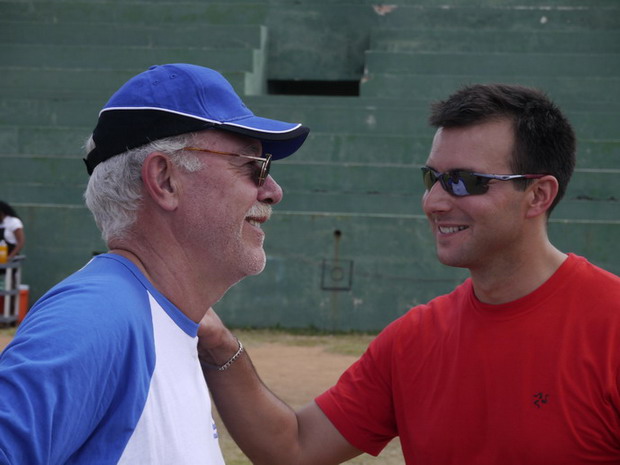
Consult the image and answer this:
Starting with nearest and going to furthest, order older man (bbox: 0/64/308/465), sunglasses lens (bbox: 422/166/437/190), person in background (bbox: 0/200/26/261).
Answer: older man (bbox: 0/64/308/465) → sunglasses lens (bbox: 422/166/437/190) → person in background (bbox: 0/200/26/261)

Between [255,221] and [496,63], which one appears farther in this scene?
[496,63]

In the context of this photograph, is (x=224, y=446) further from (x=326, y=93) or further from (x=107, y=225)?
(x=326, y=93)

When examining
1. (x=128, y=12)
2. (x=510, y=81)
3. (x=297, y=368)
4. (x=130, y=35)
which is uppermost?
(x=128, y=12)

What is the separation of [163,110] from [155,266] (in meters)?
0.34

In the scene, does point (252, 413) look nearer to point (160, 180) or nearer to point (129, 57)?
point (160, 180)

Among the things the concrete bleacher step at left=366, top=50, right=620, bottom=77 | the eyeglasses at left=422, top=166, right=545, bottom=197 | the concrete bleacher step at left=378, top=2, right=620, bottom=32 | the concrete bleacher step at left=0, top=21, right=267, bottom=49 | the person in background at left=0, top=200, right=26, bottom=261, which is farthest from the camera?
the concrete bleacher step at left=378, top=2, right=620, bottom=32

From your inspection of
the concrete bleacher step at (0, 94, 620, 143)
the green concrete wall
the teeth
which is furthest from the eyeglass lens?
the concrete bleacher step at (0, 94, 620, 143)

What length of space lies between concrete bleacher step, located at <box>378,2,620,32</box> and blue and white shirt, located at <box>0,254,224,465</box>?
15815 millimetres

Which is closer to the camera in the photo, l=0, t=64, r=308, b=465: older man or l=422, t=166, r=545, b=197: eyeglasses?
l=0, t=64, r=308, b=465: older man

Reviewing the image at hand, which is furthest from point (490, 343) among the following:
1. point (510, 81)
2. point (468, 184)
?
point (510, 81)

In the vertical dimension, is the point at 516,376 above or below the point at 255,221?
below

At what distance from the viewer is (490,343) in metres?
2.78

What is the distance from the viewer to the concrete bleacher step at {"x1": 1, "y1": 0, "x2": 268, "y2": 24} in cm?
1744

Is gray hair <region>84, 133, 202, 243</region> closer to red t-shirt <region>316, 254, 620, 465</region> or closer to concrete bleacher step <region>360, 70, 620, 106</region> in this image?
red t-shirt <region>316, 254, 620, 465</region>
